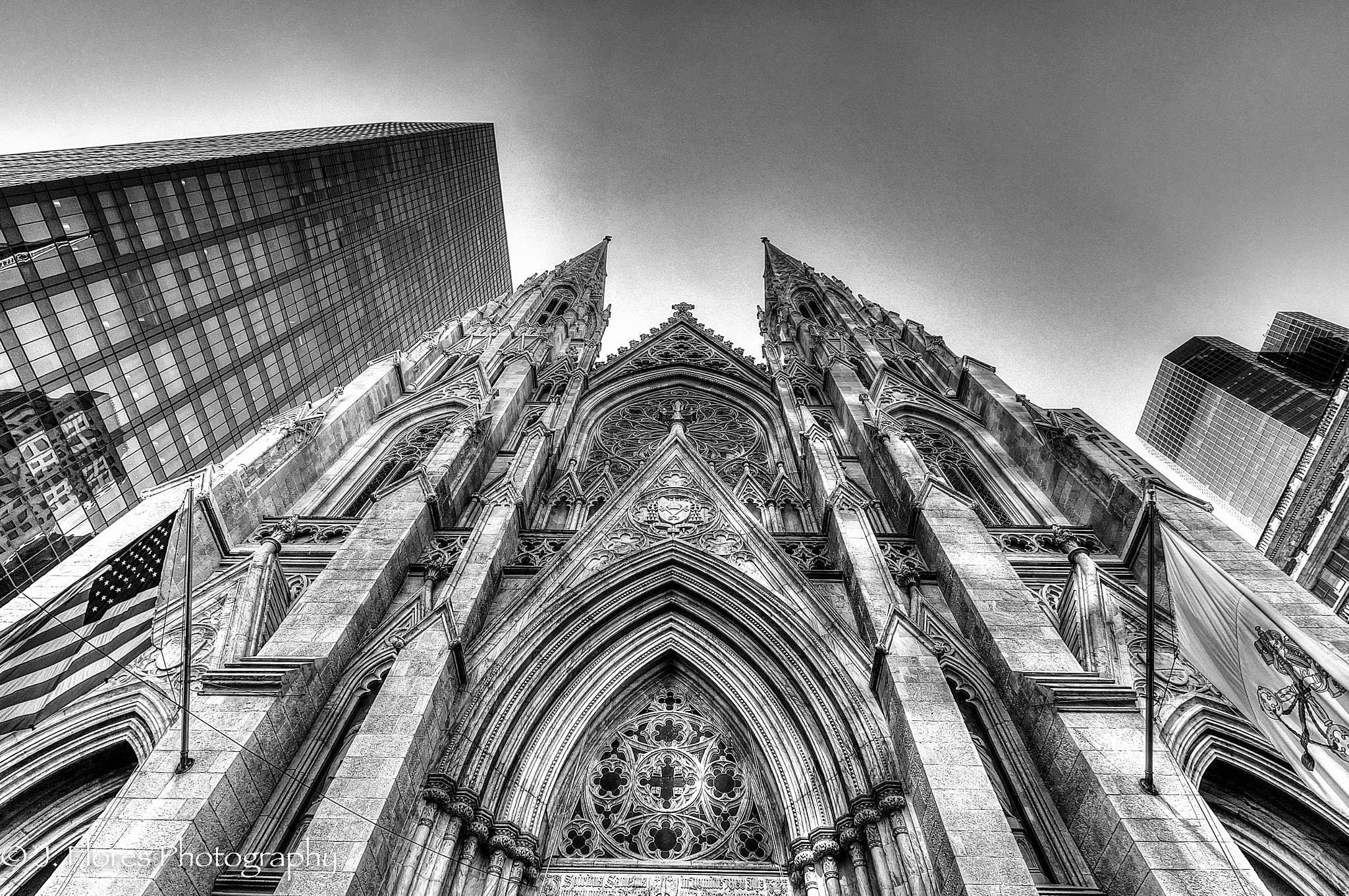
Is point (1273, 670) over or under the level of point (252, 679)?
under

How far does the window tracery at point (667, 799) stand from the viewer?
900cm

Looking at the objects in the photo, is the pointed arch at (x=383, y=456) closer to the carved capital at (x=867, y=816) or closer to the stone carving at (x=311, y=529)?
the stone carving at (x=311, y=529)

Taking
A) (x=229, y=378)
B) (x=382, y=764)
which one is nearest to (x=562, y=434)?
(x=382, y=764)

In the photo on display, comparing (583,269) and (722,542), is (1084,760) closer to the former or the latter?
(722,542)

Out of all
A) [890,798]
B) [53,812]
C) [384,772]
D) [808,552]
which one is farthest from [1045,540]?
[53,812]

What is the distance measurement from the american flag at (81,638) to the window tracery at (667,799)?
18.7 ft

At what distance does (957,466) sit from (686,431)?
7290 millimetres

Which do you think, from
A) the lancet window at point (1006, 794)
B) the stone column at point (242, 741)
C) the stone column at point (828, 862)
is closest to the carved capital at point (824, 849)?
the stone column at point (828, 862)

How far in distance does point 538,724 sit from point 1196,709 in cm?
898

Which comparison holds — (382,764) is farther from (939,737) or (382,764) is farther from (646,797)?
(939,737)

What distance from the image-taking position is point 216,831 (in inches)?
266

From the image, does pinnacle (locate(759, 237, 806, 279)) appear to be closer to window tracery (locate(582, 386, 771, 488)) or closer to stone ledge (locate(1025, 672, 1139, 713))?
window tracery (locate(582, 386, 771, 488))

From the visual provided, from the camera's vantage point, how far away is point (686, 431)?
65.8 feet

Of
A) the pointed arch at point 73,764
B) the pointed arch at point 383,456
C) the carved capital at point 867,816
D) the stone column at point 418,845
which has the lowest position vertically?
the stone column at point 418,845
